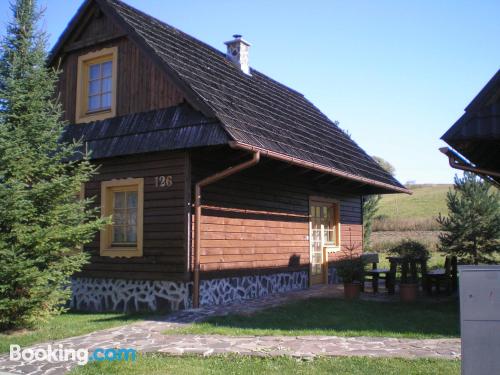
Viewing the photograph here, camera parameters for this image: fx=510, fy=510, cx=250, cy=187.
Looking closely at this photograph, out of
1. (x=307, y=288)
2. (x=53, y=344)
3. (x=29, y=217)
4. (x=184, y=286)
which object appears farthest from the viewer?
(x=307, y=288)

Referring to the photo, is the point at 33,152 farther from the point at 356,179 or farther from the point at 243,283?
the point at 356,179

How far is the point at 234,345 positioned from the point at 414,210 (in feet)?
115

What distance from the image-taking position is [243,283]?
36.3 ft

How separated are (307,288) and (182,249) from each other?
16.0 ft

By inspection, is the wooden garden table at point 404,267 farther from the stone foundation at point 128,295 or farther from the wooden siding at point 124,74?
the wooden siding at point 124,74

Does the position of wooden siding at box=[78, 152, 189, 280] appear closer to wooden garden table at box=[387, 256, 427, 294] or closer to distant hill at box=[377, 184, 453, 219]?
wooden garden table at box=[387, 256, 427, 294]

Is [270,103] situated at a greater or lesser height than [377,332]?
greater

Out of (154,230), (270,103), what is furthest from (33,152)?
(270,103)

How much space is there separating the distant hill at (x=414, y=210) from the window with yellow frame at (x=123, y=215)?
19.7 meters

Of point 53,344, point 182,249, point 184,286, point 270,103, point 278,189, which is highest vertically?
point 270,103

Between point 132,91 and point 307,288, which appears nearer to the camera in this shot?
point 132,91

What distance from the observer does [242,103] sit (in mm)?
11875

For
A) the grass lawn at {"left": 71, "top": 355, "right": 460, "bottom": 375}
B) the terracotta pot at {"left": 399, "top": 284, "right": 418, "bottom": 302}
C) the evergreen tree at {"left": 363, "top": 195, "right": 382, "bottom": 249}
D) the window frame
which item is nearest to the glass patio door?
the window frame

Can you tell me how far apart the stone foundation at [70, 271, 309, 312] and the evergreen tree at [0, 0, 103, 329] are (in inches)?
62.8
